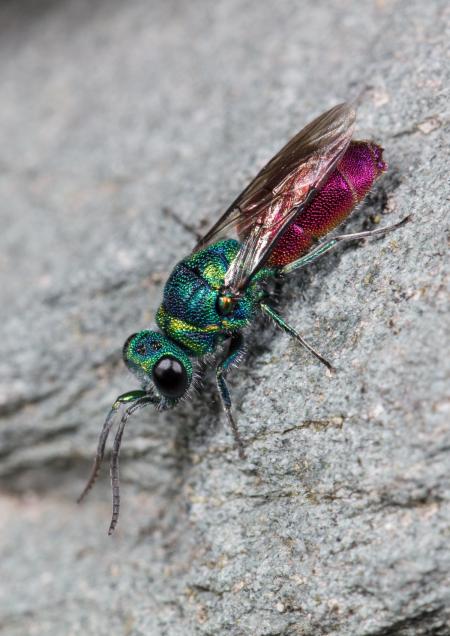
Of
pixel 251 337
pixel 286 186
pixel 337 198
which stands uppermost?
pixel 286 186

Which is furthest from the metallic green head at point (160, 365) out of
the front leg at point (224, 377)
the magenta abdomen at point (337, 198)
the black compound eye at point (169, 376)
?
the magenta abdomen at point (337, 198)

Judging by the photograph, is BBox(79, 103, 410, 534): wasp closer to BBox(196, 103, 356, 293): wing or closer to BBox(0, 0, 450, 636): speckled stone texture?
BBox(196, 103, 356, 293): wing

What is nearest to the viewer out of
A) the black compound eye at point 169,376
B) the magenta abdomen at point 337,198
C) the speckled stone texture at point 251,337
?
the speckled stone texture at point 251,337

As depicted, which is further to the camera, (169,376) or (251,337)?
(251,337)

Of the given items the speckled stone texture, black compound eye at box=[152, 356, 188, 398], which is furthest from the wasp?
the speckled stone texture

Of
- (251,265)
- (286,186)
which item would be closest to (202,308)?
(251,265)

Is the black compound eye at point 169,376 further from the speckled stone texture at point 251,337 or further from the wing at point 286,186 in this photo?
the wing at point 286,186

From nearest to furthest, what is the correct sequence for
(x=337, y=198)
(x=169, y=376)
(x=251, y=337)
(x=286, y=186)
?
(x=169, y=376) → (x=337, y=198) → (x=286, y=186) → (x=251, y=337)

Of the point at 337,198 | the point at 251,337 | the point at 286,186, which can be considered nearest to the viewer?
the point at 337,198

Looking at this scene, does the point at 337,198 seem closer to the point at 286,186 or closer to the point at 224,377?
the point at 286,186
